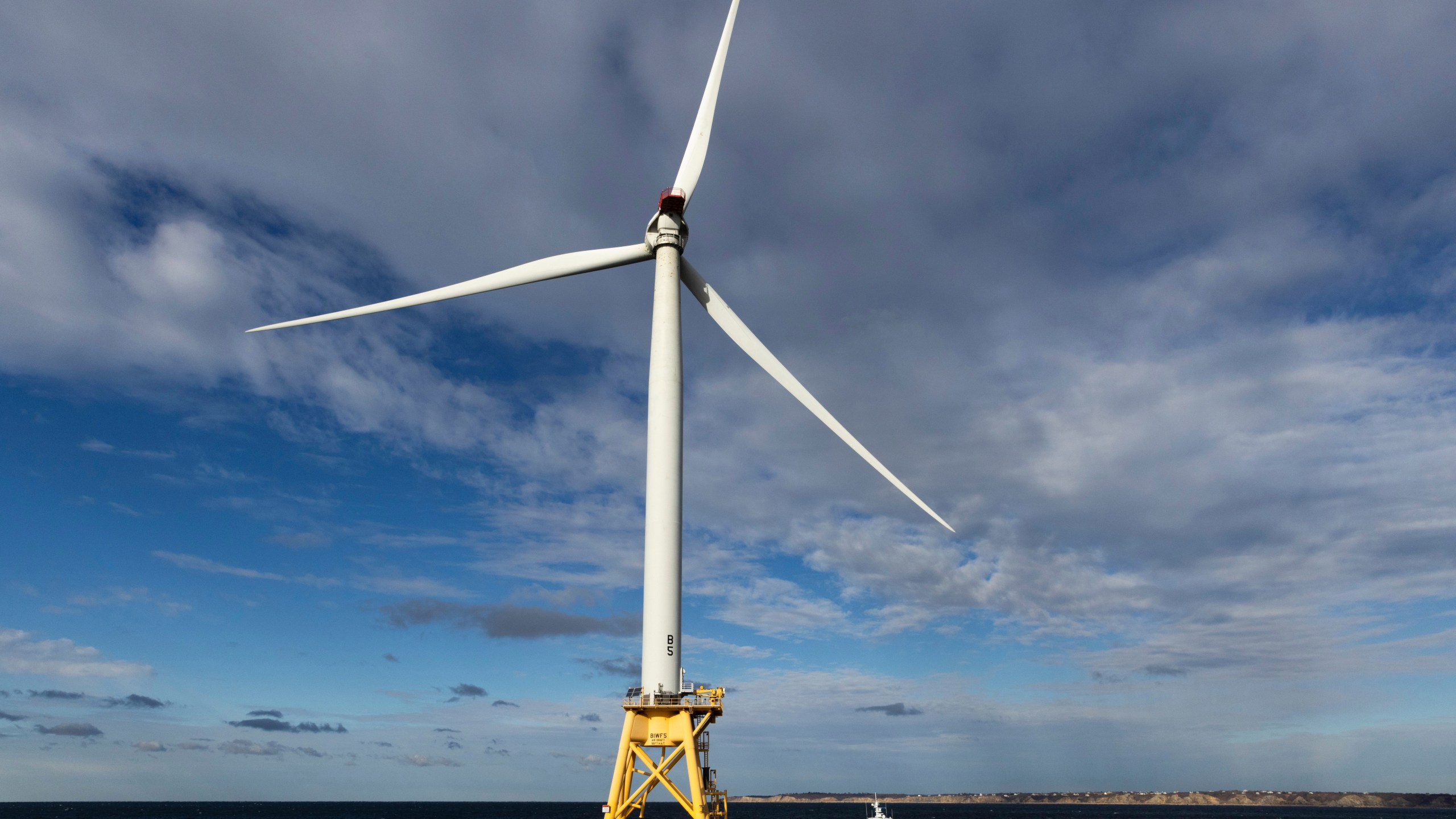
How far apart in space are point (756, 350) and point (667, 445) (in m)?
14.7

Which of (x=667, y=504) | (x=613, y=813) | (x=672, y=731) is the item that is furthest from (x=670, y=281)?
(x=613, y=813)

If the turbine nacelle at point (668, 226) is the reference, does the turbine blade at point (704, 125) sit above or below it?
above

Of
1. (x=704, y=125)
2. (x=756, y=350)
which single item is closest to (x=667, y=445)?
(x=756, y=350)

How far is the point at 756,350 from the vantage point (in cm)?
7356

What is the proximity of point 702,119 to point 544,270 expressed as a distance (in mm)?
20439

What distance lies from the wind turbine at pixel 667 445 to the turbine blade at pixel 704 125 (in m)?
0.09

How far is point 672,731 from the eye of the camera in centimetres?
5769

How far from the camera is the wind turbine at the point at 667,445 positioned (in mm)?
57719

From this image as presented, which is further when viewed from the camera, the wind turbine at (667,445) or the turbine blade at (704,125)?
the turbine blade at (704,125)

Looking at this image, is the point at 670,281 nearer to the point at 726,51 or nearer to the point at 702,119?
the point at 702,119

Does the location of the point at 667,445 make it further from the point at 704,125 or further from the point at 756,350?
the point at 704,125

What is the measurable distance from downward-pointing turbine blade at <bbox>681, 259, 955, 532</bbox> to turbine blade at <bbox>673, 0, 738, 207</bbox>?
24.7 feet

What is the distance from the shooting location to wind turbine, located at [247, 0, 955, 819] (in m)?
57.7

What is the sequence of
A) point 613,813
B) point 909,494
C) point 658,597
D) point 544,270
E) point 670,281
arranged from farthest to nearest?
point 544,270 → point 670,281 → point 909,494 → point 658,597 → point 613,813
